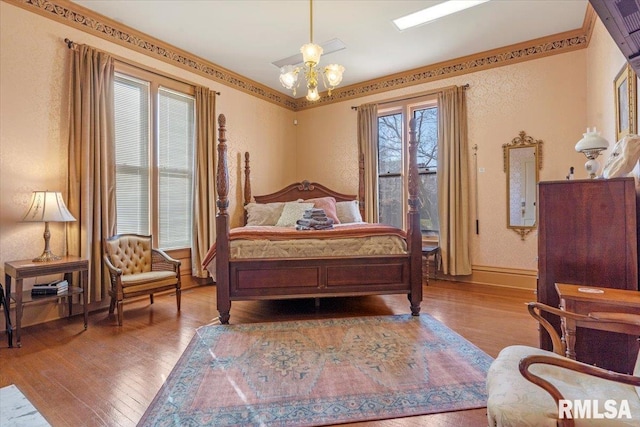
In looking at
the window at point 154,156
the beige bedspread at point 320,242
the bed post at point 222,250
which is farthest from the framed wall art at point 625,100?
the window at point 154,156

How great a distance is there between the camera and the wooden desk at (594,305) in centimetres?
148

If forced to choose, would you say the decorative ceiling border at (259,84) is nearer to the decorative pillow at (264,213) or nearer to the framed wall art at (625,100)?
the framed wall art at (625,100)

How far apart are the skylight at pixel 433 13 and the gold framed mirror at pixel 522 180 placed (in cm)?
186

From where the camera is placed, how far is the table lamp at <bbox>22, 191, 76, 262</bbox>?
9.32 ft

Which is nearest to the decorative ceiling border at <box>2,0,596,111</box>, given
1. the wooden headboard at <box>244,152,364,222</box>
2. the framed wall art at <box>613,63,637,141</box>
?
the framed wall art at <box>613,63,637,141</box>

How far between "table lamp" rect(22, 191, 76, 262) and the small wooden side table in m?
0.13

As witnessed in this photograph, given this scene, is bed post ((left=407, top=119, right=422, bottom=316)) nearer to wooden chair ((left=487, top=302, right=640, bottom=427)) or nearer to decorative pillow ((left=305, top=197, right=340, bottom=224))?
decorative pillow ((left=305, top=197, right=340, bottom=224))

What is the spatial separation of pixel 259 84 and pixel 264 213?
2.29m

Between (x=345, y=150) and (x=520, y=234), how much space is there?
3037 mm

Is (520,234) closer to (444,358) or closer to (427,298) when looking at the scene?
(427,298)

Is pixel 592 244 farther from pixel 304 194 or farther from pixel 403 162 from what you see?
pixel 304 194

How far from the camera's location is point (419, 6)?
336cm

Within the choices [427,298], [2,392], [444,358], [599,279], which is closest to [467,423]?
[444,358]

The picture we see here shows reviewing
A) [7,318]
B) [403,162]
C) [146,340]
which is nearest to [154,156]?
[7,318]
